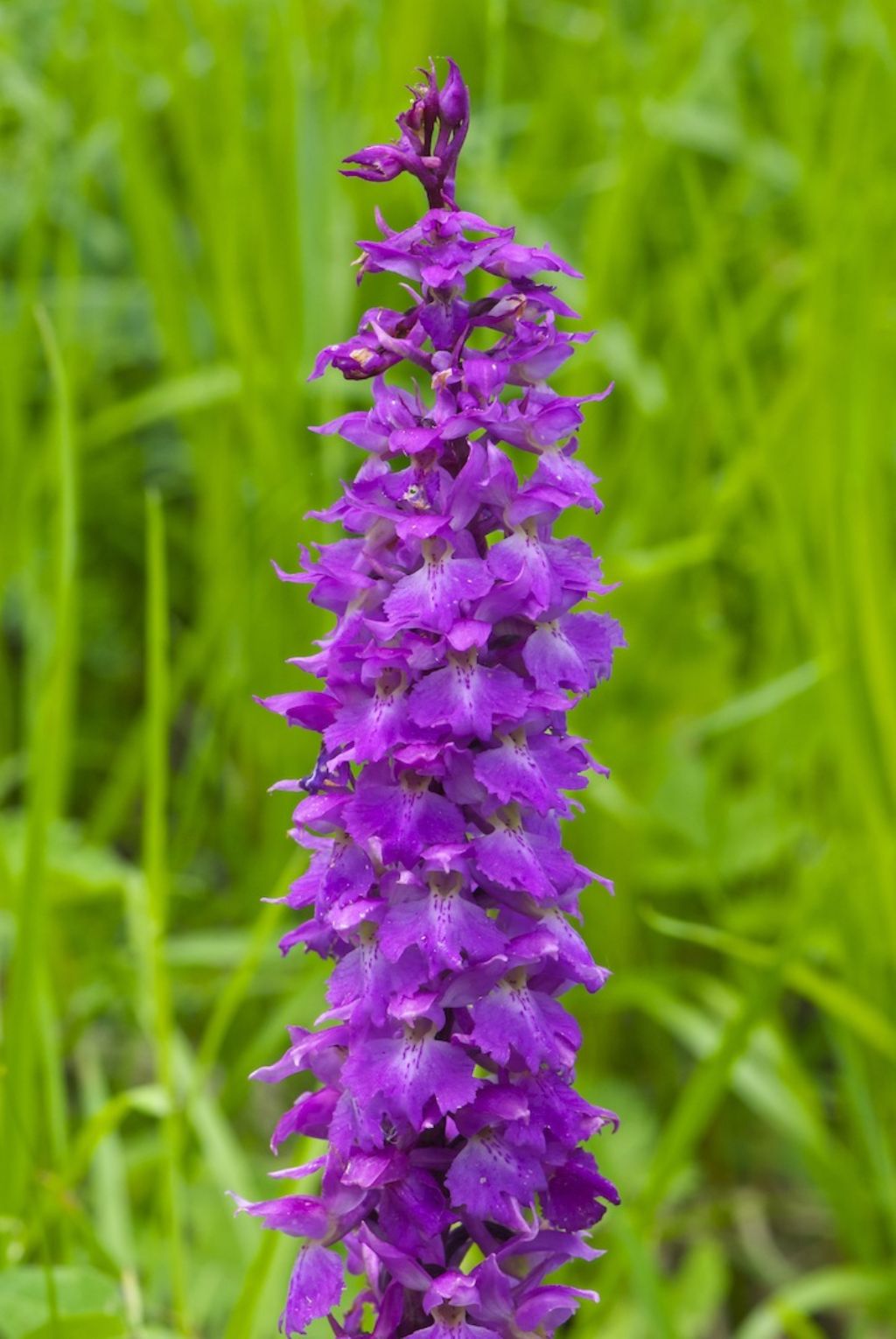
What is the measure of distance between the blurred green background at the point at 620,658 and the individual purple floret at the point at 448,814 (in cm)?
54

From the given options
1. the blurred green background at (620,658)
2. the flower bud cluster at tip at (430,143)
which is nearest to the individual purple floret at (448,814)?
the flower bud cluster at tip at (430,143)

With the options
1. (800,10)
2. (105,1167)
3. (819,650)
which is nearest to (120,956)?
(105,1167)

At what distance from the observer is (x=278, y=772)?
2729 mm

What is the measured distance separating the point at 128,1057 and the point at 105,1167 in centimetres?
69

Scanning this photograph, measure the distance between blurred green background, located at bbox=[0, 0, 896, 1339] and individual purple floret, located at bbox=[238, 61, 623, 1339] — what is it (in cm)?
54

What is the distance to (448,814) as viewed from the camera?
1024 mm

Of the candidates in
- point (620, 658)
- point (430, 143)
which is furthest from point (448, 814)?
point (620, 658)

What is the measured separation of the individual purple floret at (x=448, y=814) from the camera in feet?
3.33

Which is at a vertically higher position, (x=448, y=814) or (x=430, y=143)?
(x=430, y=143)

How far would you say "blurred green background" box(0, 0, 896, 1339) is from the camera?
198cm

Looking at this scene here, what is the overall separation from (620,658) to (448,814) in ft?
5.76

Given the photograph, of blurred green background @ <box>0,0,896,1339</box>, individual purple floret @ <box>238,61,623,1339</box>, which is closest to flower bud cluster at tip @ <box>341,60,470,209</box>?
individual purple floret @ <box>238,61,623,1339</box>

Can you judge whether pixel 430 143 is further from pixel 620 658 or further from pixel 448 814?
pixel 620 658

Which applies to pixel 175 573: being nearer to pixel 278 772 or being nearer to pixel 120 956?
pixel 278 772
